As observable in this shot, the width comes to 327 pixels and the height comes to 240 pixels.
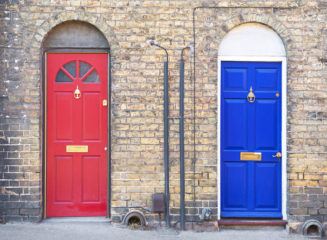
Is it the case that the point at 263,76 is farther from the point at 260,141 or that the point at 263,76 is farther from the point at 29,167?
the point at 29,167

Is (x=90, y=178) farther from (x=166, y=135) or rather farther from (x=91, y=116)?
(x=166, y=135)

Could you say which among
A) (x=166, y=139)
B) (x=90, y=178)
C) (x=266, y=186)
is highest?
(x=166, y=139)

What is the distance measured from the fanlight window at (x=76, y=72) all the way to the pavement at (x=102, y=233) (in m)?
2.19

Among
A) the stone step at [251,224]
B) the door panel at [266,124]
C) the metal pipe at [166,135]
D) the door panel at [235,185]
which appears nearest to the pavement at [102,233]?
the stone step at [251,224]

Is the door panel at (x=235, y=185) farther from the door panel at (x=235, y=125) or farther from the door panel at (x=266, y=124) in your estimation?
the door panel at (x=266, y=124)

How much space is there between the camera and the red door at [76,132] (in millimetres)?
8797

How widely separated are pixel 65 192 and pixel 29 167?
0.69 m

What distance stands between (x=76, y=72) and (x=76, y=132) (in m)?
0.93

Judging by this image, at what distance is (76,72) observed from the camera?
8812mm

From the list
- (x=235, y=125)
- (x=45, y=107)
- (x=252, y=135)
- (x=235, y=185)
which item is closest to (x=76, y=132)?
(x=45, y=107)

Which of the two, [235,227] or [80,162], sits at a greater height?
[80,162]

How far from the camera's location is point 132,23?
862 cm

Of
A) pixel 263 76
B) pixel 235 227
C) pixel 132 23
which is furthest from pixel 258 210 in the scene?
pixel 132 23

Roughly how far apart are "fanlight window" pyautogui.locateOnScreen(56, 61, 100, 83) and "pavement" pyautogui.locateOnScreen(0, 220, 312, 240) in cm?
219
